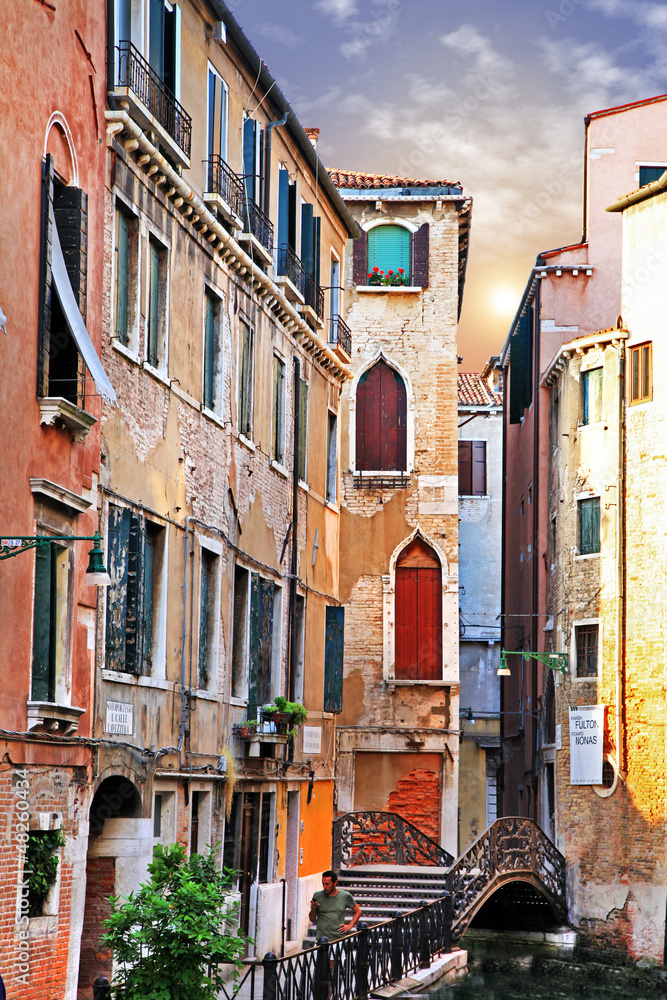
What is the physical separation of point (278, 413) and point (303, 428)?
1.53 metres

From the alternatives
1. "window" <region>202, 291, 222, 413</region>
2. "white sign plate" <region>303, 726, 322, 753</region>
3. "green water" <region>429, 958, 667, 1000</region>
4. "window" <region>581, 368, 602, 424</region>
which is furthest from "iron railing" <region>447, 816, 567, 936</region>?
"window" <region>202, 291, 222, 413</region>

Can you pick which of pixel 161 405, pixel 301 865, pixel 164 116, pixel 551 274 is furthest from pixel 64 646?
pixel 551 274

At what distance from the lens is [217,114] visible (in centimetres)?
1775

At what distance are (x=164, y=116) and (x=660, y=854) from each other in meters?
16.5

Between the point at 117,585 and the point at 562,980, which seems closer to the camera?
the point at 117,585

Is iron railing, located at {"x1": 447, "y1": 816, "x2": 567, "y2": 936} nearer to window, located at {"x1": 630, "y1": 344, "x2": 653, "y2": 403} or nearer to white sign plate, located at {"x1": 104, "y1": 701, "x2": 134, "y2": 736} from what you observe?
window, located at {"x1": 630, "y1": 344, "x2": 653, "y2": 403}

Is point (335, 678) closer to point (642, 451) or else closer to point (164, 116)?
point (642, 451)

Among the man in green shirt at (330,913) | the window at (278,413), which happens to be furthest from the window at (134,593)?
the window at (278,413)

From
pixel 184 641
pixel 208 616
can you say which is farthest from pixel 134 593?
pixel 208 616

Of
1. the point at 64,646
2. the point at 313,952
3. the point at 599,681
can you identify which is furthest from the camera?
the point at 599,681

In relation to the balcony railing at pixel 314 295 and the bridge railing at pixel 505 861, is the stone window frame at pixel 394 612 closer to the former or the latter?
the bridge railing at pixel 505 861

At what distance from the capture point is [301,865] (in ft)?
69.1

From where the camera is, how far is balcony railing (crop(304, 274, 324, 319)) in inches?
880

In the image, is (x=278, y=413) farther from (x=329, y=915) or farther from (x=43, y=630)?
(x=43, y=630)
